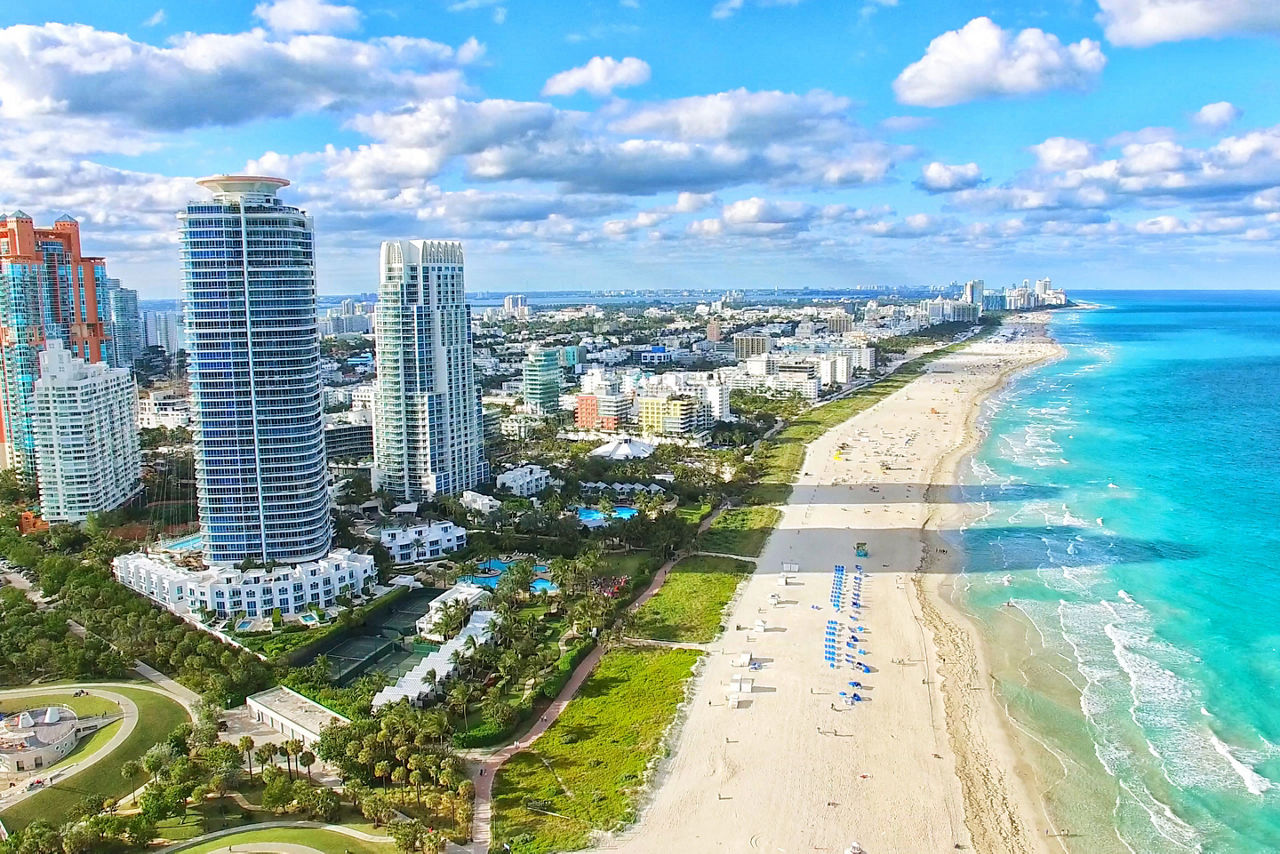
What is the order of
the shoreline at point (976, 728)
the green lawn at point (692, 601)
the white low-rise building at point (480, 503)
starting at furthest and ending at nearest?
the white low-rise building at point (480, 503) → the green lawn at point (692, 601) → the shoreline at point (976, 728)

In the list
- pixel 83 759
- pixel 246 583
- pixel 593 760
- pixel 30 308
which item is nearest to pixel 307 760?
pixel 83 759

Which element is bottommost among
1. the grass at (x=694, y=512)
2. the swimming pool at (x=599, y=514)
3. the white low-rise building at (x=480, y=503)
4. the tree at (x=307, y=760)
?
the tree at (x=307, y=760)

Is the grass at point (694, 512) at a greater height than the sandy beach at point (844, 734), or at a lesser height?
greater

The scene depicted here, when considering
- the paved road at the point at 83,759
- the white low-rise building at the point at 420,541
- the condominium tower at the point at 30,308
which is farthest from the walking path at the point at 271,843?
the condominium tower at the point at 30,308

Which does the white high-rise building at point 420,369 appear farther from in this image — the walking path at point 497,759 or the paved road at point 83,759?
the paved road at point 83,759

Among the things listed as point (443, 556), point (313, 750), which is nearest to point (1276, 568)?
point (443, 556)

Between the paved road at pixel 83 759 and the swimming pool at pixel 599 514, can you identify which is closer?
the paved road at pixel 83 759

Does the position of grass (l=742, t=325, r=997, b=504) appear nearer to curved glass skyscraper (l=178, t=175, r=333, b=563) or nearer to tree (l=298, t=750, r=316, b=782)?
curved glass skyscraper (l=178, t=175, r=333, b=563)

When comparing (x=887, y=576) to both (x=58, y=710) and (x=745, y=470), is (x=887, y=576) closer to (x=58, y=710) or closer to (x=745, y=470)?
(x=745, y=470)
